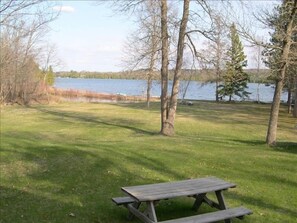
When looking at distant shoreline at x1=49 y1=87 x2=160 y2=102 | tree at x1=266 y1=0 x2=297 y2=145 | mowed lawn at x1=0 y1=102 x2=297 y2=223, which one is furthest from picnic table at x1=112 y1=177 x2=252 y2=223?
distant shoreline at x1=49 y1=87 x2=160 y2=102

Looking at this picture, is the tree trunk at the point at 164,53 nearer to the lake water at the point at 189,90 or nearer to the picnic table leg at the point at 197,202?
the picnic table leg at the point at 197,202

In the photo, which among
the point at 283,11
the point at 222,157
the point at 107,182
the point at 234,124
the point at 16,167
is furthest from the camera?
the point at 234,124

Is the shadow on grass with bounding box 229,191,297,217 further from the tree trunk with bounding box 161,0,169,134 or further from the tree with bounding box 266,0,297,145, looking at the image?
the tree trunk with bounding box 161,0,169,134

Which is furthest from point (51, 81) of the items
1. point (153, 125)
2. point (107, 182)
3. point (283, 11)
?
point (107, 182)

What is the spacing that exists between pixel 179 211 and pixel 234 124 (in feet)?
70.4

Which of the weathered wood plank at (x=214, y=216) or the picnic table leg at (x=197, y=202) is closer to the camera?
the weathered wood plank at (x=214, y=216)

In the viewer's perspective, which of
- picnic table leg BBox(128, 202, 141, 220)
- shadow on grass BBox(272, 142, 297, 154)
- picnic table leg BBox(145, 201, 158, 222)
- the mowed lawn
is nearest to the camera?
picnic table leg BBox(145, 201, 158, 222)

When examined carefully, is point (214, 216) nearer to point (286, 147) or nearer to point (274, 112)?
point (286, 147)

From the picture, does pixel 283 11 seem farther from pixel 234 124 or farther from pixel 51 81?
pixel 51 81

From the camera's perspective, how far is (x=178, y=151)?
1103cm

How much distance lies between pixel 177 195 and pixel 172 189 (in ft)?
0.81

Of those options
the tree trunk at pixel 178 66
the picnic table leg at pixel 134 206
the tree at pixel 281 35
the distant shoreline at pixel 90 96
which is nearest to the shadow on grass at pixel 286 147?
the tree at pixel 281 35

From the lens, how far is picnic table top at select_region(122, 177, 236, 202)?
15.4 ft

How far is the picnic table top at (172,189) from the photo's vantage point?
15.4 feet
